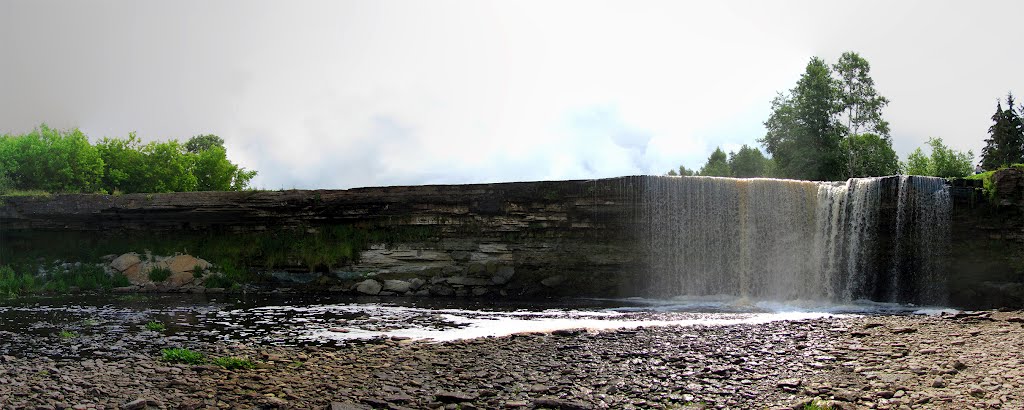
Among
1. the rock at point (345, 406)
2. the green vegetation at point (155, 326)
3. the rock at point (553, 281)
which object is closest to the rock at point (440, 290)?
the rock at point (553, 281)

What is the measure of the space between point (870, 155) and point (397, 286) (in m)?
36.3

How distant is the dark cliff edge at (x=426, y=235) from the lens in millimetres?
22750

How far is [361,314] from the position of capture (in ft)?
61.0

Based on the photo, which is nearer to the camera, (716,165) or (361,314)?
(361,314)

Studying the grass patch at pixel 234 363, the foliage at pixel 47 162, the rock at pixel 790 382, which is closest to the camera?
the rock at pixel 790 382

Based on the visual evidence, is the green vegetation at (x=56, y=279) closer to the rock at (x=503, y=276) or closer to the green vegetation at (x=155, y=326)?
the green vegetation at (x=155, y=326)

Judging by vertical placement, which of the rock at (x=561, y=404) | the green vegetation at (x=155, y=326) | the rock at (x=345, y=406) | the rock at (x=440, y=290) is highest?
the rock at (x=561, y=404)

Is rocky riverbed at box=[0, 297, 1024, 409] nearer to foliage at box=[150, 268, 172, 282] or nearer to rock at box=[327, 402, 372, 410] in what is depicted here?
rock at box=[327, 402, 372, 410]

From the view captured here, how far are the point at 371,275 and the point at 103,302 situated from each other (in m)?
9.69

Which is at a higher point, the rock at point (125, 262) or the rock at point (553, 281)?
the rock at point (125, 262)

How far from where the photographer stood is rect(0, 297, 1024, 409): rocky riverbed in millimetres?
8414

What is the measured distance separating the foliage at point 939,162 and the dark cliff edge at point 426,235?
122 feet

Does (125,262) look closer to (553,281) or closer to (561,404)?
(553,281)

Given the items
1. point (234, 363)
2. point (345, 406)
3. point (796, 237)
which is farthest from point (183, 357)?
point (796, 237)
